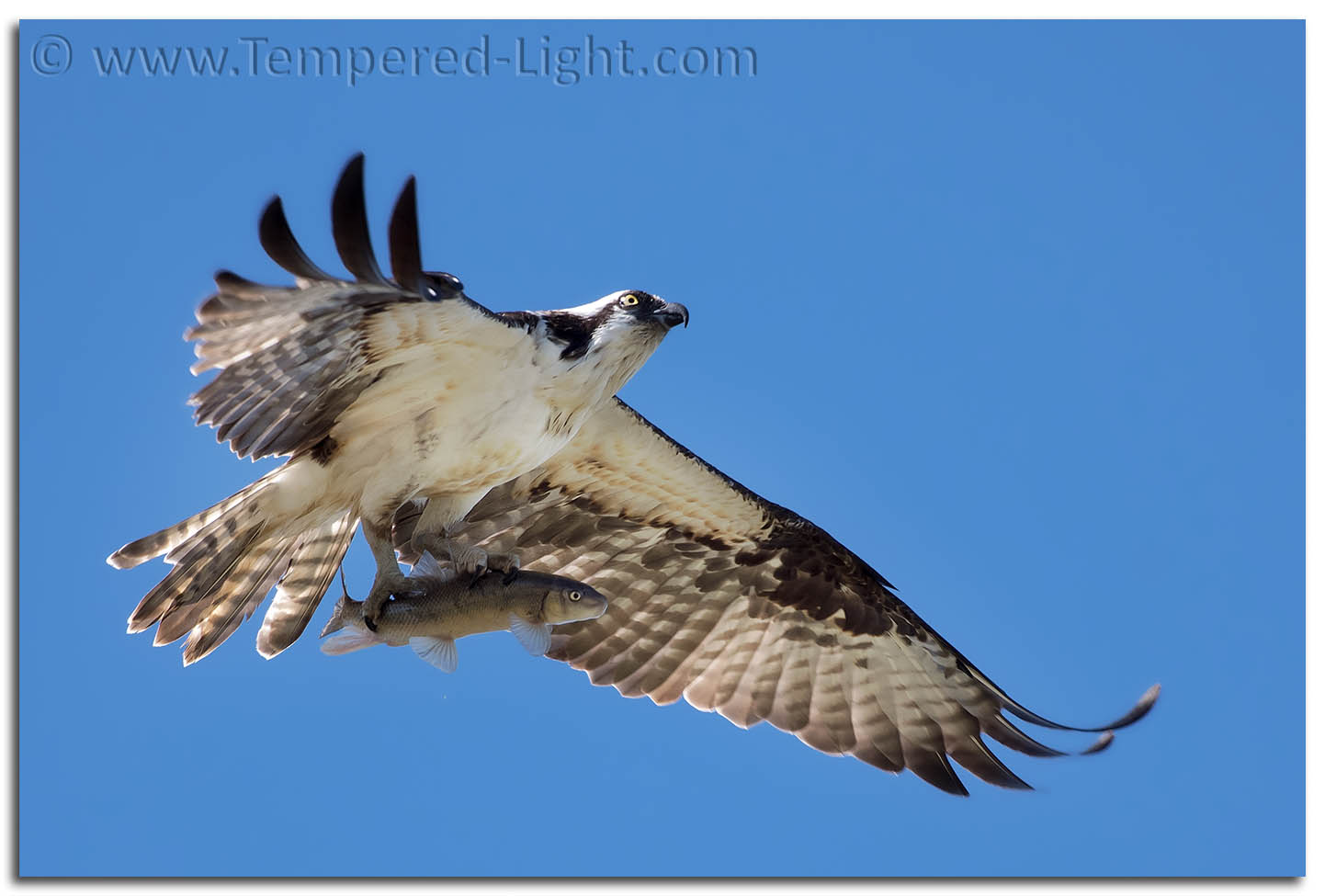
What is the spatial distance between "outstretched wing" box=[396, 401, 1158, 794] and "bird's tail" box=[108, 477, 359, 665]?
1.30 m

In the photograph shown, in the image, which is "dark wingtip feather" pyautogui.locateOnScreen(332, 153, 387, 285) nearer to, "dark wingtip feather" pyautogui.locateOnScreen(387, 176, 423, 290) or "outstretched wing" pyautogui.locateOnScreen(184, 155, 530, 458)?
"outstretched wing" pyautogui.locateOnScreen(184, 155, 530, 458)

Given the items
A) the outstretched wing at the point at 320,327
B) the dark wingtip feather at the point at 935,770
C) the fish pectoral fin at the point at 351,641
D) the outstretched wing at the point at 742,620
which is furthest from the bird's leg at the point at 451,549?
the dark wingtip feather at the point at 935,770

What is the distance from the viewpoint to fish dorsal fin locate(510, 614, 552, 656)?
7.95 metres

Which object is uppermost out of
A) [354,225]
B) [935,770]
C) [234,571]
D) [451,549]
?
[935,770]

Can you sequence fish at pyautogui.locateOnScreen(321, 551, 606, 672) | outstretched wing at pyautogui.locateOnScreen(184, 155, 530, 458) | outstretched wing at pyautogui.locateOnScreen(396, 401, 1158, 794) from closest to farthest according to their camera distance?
1. outstretched wing at pyautogui.locateOnScreen(184, 155, 530, 458)
2. fish at pyautogui.locateOnScreen(321, 551, 606, 672)
3. outstretched wing at pyautogui.locateOnScreen(396, 401, 1158, 794)

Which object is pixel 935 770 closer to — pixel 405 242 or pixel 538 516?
pixel 538 516

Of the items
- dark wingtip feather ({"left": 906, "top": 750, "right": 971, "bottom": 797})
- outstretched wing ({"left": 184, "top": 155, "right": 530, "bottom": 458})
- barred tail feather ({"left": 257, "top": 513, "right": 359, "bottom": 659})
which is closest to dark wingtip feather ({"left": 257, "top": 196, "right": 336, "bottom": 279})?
outstretched wing ({"left": 184, "top": 155, "right": 530, "bottom": 458})

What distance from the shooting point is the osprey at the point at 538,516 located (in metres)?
7.73

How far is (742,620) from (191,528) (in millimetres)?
3775

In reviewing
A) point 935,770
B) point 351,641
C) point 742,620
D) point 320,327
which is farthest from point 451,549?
point 935,770

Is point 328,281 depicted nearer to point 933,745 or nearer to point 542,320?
point 542,320

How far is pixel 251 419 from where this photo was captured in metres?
7.88

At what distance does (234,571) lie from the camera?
8.92 metres

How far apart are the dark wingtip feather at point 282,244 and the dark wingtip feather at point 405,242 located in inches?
13.6
